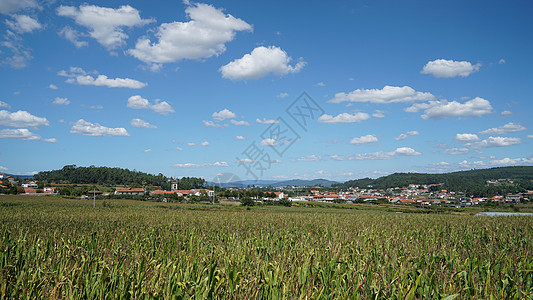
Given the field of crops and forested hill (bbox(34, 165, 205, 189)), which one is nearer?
the field of crops

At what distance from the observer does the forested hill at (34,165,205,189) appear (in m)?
142

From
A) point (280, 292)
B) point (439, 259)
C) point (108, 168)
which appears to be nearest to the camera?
point (280, 292)

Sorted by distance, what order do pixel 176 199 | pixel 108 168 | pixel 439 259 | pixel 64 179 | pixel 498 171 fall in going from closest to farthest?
pixel 439 259 < pixel 176 199 < pixel 64 179 < pixel 108 168 < pixel 498 171

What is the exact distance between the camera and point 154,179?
15712cm

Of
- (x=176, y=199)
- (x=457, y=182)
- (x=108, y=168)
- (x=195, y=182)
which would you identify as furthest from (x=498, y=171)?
(x=108, y=168)

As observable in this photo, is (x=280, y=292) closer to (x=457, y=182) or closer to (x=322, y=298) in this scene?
(x=322, y=298)

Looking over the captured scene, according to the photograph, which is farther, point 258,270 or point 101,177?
point 101,177

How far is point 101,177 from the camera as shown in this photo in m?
143

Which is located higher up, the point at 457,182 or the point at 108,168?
the point at 108,168

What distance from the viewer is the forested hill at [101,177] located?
5600 inches

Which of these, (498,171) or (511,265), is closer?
(511,265)

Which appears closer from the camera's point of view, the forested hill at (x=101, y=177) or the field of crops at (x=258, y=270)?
the field of crops at (x=258, y=270)

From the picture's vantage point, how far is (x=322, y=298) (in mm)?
4312

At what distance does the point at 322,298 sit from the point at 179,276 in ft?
6.75
